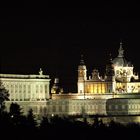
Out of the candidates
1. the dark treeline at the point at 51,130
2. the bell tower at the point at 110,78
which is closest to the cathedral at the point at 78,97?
the bell tower at the point at 110,78

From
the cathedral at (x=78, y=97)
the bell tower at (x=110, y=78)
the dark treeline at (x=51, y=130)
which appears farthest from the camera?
the bell tower at (x=110, y=78)

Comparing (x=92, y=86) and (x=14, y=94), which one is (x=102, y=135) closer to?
(x=14, y=94)

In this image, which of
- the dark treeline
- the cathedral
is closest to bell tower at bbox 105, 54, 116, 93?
the cathedral

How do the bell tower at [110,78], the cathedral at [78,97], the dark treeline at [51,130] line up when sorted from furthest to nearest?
the bell tower at [110,78], the cathedral at [78,97], the dark treeline at [51,130]

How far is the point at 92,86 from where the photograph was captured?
199000 millimetres

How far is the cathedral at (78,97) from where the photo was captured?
187 meters

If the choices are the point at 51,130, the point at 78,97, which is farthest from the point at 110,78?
the point at 51,130

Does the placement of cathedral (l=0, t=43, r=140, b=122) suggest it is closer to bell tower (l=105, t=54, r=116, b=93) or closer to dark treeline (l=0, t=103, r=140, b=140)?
bell tower (l=105, t=54, r=116, b=93)

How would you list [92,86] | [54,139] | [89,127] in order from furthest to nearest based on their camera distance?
1. [92,86]
2. [89,127]
3. [54,139]

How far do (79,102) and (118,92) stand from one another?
22.2 ft

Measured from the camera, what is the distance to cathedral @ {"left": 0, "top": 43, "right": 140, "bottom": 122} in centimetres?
18725

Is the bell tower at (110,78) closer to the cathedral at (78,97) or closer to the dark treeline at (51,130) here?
the cathedral at (78,97)

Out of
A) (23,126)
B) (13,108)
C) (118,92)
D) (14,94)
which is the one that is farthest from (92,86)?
(23,126)

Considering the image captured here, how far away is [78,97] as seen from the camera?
19675cm
